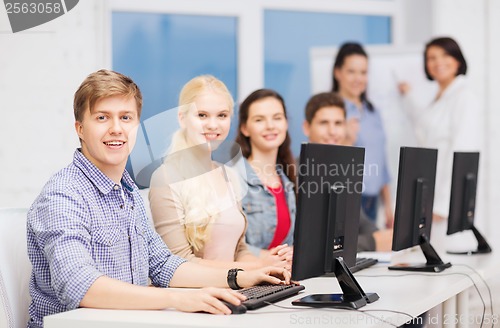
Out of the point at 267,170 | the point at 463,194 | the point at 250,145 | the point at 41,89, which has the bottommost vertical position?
the point at 463,194

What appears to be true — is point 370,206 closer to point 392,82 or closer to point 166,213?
point 392,82

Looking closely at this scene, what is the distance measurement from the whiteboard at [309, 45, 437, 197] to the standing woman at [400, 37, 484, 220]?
0.37 ft

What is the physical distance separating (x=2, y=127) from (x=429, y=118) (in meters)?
2.74

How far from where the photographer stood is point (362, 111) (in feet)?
17.2

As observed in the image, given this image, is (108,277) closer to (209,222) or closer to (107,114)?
(107,114)

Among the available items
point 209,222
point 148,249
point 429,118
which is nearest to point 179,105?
point 209,222

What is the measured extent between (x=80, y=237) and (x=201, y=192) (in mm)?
894

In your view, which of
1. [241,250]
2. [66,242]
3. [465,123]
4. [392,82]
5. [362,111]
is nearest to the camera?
[66,242]

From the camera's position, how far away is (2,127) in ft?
14.6

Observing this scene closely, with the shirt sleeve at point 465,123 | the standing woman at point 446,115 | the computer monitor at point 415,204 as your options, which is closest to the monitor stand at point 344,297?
the computer monitor at point 415,204

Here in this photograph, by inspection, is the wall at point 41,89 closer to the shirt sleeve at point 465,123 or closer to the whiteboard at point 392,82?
the whiteboard at point 392,82

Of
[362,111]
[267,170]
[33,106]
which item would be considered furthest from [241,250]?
[362,111]

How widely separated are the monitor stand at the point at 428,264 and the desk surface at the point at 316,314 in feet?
0.81

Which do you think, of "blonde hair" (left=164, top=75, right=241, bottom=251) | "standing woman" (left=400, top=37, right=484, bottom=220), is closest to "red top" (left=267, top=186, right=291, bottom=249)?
"blonde hair" (left=164, top=75, right=241, bottom=251)
